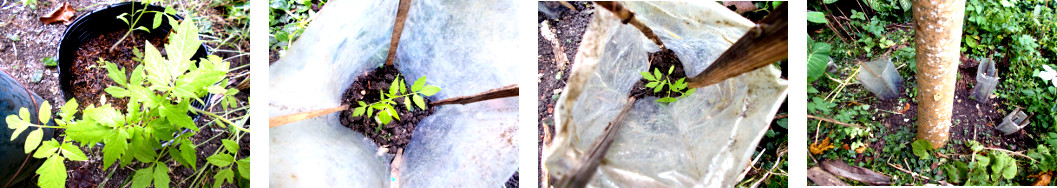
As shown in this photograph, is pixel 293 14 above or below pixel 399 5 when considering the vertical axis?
below

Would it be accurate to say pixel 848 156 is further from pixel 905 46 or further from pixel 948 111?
pixel 905 46

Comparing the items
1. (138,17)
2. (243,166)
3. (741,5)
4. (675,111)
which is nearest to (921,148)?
(741,5)

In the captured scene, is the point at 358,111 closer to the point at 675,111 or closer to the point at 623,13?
the point at 623,13

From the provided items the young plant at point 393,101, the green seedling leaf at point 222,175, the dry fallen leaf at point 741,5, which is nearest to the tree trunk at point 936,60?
the dry fallen leaf at point 741,5

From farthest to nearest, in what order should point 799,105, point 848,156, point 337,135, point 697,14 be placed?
1. point 848,156
2. point 337,135
3. point 697,14
4. point 799,105

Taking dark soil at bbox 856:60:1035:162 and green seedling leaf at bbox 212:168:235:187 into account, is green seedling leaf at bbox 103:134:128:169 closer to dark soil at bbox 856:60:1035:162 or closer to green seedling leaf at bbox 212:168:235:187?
green seedling leaf at bbox 212:168:235:187

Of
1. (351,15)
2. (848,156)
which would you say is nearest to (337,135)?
(351,15)
